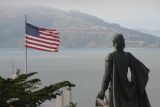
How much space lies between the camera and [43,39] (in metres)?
19.4

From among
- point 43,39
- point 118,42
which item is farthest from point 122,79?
point 43,39

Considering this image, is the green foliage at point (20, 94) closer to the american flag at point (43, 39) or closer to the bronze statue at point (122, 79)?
the bronze statue at point (122, 79)

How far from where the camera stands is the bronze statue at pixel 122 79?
857 centimetres

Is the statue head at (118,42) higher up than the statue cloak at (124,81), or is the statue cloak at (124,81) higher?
the statue head at (118,42)

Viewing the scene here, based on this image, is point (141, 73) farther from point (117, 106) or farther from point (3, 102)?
point (3, 102)

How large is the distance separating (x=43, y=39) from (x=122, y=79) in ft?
36.1

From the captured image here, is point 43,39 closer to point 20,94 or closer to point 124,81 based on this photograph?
point 20,94

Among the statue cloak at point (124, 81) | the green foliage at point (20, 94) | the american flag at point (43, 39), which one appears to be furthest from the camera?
the american flag at point (43, 39)

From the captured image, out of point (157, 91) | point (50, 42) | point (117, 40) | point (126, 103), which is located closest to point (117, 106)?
point (126, 103)

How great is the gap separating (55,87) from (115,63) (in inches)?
86.2

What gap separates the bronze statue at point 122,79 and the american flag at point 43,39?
10436mm

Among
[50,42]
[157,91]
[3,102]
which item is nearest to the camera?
[3,102]

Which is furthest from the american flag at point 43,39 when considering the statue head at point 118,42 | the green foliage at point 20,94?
the statue head at point 118,42

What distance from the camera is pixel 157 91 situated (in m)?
50.6
